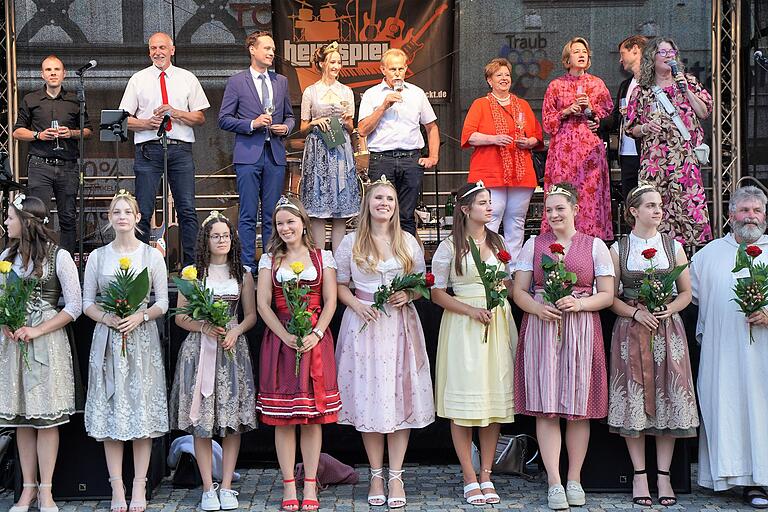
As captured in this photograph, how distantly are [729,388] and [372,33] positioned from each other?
5775 millimetres

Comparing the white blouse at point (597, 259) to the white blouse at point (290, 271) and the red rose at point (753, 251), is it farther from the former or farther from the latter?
the white blouse at point (290, 271)

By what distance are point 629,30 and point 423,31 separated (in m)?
1.91

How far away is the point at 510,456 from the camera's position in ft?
21.0

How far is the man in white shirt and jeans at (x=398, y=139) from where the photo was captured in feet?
25.5

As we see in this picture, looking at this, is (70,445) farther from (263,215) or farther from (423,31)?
(423,31)

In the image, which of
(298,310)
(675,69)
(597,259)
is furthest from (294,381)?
(675,69)

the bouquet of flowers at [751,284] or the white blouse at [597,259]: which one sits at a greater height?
the white blouse at [597,259]

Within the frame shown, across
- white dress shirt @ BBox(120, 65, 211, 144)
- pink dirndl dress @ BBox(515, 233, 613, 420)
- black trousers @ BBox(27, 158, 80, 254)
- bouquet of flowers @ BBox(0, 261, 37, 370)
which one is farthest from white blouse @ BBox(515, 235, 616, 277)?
black trousers @ BBox(27, 158, 80, 254)

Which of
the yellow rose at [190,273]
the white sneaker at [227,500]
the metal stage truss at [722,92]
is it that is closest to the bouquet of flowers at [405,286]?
the yellow rose at [190,273]

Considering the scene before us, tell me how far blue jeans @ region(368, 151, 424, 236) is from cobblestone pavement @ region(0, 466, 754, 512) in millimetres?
2093

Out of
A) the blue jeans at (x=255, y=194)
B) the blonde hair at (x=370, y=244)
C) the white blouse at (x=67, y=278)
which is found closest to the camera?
the white blouse at (x=67, y=278)

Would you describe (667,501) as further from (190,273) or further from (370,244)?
(190,273)

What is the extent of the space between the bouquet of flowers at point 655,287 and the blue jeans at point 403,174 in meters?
2.42

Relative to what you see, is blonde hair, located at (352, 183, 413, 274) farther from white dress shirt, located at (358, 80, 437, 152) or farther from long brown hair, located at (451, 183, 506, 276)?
white dress shirt, located at (358, 80, 437, 152)
